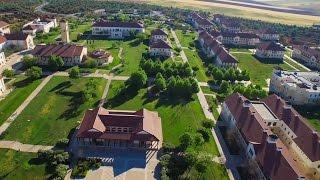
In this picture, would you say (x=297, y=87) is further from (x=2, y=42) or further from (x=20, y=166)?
(x=2, y=42)

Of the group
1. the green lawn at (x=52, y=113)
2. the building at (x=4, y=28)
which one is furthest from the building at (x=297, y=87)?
the building at (x=4, y=28)

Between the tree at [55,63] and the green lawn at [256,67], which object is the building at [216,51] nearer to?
the green lawn at [256,67]

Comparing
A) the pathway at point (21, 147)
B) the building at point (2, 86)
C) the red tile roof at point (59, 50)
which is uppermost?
the red tile roof at point (59, 50)

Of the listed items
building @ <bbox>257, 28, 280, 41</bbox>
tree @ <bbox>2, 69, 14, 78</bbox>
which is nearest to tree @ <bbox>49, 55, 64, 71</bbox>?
tree @ <bbox>2, 69, 14, 78</bbox>

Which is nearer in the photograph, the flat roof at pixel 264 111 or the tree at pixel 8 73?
the flat roof at pixel 264 111

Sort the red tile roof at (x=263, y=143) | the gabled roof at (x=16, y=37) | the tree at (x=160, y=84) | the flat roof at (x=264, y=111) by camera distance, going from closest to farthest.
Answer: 1. the red tile roof at (x=263, y=143)
2. the flat roof at (x=264, y=111)
3. the tree at (x=160, y=84)
4. the gabled roof at (x=16, y=37)

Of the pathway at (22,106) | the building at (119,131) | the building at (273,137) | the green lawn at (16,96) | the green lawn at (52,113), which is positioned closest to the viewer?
the building at (273,137)

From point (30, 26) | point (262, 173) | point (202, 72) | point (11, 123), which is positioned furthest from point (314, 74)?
point (30, 26)
